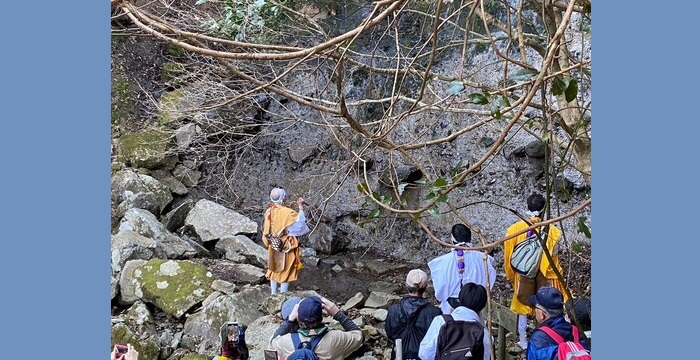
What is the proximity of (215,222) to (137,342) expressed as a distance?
2782 millimetres

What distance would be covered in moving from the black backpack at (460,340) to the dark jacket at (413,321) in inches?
15.0

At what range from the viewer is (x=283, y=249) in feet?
18.3

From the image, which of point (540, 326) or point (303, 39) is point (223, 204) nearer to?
point (303, 39)

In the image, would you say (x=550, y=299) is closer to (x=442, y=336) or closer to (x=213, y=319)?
(x=442, y=336)

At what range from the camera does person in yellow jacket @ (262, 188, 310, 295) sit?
217 inches

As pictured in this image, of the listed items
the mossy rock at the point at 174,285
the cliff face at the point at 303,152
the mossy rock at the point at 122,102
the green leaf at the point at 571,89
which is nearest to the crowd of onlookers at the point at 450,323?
the green leaf at the point at 571,89

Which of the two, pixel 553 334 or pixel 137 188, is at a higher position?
pixel 553 334

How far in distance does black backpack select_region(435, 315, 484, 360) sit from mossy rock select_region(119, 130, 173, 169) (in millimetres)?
5833

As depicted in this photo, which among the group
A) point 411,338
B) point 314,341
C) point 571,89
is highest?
point 571,89

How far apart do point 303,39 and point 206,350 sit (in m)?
3.09

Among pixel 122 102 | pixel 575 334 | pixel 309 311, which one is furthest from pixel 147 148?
pixel 575 334

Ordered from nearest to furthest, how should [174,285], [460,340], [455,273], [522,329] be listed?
1. [460,340]
2. [455,273]
3. [522,329]
4. [174,285]

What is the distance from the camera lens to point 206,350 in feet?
15.7

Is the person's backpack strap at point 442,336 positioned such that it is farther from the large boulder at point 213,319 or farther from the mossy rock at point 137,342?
the mossy rock at point 137,342
